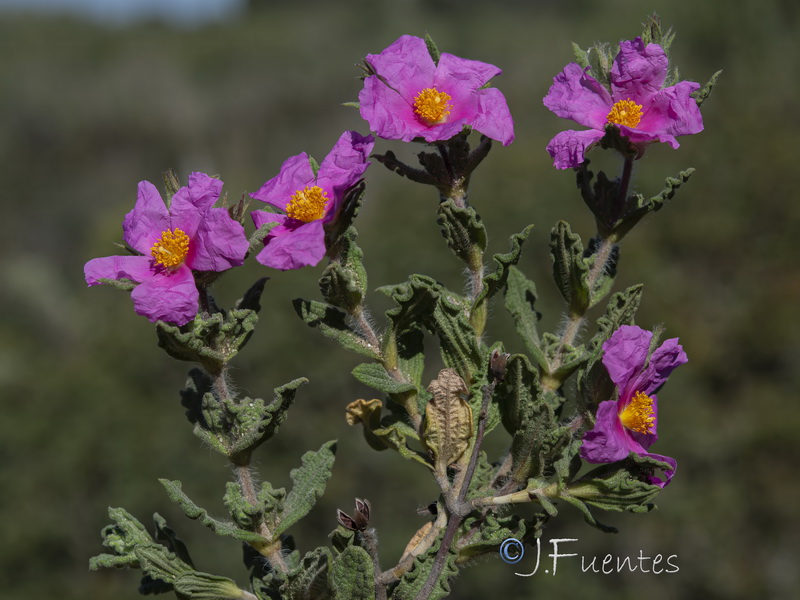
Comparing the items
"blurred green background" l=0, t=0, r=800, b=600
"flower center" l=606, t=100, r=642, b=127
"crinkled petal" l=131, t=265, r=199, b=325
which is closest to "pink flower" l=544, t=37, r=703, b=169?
"flower center" l=606, t=100, r=642, b=127

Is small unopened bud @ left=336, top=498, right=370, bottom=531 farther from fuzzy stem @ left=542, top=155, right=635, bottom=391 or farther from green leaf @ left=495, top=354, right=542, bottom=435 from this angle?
fuzzy stem @ left=542, top=155, right=635, bottom=391

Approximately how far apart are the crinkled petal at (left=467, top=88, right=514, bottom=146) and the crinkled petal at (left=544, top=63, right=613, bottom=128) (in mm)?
134

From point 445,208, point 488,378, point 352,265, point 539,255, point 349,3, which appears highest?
point 445,208

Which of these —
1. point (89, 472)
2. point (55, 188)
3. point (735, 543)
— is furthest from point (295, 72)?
point (735, 543)

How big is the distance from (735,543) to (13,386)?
1736 centimetres

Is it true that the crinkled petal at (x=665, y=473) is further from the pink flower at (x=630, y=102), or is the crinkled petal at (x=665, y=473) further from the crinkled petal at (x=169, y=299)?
the crinkled petal at (x=169, y=299)

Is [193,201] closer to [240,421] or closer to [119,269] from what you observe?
[119,269]

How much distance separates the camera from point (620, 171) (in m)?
2.22

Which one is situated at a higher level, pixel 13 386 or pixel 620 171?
pixel 620 171

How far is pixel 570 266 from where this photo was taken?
85.6 inches

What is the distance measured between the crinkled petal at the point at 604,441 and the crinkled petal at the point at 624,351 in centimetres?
7

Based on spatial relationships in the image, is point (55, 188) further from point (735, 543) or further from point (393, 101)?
point (393, 101)

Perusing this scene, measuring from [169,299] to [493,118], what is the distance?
0.88m

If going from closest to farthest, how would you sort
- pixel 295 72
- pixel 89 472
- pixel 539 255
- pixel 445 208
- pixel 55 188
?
1. pixel 445 208
2. pixel 89 472
3. pixel 539 255
4. pixel 55 188
5. pixel 295 72
